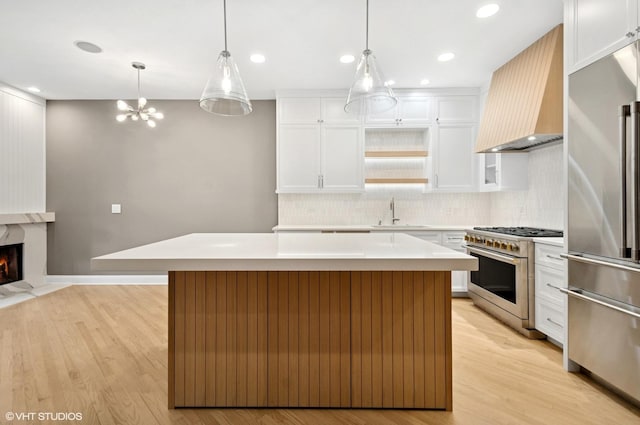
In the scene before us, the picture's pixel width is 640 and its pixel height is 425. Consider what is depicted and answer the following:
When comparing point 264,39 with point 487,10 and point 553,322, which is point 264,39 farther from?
point 553,322

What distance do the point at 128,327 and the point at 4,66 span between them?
3439 millimetres

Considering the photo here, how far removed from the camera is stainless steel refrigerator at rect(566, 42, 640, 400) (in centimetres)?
176

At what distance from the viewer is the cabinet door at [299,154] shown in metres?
4.43

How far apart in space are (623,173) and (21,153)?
6.59m

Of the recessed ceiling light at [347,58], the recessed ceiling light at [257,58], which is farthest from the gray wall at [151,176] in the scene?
the recessed ceiling light at [347,58]

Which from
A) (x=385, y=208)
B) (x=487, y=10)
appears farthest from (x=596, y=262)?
(x=385, y=208)

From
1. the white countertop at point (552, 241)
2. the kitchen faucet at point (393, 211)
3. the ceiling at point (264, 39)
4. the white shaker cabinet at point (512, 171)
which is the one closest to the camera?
the white countertop at point (552, 241)

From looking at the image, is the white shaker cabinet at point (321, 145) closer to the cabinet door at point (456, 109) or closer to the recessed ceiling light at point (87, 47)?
the cabinet door at point (456, 109)

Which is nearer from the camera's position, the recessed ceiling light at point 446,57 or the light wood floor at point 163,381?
the light wood floor at point 163,381

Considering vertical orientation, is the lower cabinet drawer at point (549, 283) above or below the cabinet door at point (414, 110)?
below

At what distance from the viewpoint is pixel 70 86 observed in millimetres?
4383

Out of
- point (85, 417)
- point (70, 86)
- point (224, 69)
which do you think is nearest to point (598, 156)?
point (224, 69)

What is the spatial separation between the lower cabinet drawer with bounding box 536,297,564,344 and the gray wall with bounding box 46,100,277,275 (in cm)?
350

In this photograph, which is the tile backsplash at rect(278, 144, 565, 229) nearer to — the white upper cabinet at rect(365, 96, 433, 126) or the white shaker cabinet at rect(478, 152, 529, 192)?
the white shaker cabinet at rect(478, 152, 529, 192)
